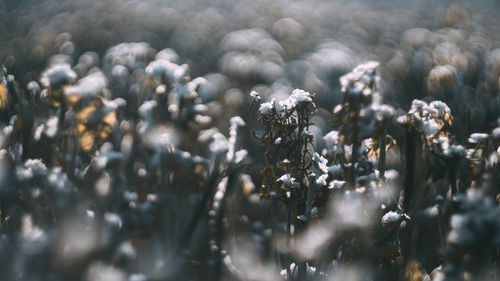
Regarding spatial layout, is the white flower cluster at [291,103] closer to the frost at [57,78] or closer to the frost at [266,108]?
the frost at [266,108]

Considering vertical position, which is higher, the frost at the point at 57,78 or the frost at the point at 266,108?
the frost at the point at 57,78

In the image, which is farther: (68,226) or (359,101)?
(68,226)

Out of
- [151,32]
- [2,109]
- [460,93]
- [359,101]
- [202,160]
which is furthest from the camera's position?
[151,32]

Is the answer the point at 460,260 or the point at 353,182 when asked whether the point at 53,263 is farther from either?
the point at 460,260

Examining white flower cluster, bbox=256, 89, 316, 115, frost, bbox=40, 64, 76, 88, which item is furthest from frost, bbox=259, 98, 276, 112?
frost, bbox=40, 64, 76, 88

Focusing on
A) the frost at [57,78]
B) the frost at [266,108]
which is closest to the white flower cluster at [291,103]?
the frost at [266,108]

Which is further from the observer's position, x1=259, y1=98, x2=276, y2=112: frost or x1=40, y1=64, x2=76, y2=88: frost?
x1=259, y1=98, x2=276, y2=112: frost

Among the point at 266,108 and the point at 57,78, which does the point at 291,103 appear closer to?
the point at 266,108

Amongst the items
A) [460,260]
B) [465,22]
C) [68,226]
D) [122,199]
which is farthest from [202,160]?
[465,22]

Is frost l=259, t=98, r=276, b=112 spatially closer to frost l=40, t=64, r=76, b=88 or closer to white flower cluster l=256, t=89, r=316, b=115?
white flower cluster l=256, t=89, r=316, b=115

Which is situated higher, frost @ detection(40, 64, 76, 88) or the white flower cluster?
frost @ detection(40, 64, 76, 88)

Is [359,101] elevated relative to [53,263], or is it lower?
elevated
